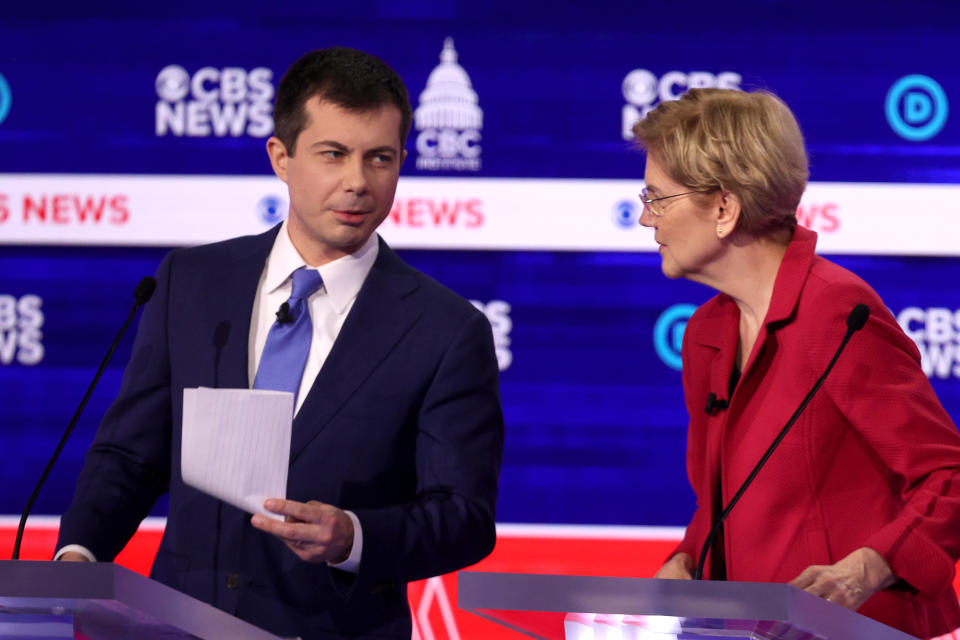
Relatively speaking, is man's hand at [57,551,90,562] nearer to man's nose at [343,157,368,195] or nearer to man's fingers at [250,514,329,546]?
man's fingers at [250,514,329,546]

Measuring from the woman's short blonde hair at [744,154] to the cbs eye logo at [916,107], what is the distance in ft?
4.79

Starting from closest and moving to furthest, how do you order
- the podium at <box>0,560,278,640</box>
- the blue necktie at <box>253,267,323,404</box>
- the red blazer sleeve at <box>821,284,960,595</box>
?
the podium at <box>0,560,278,640</box>
the red blazer sleeve at <box>821,284,960,595</box>
the blue necktie at <box>253,267,323,404</box>

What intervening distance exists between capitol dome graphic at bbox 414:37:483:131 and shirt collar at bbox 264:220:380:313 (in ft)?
4.72

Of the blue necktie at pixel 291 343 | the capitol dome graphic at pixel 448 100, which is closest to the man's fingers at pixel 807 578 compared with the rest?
the blue necktie at pixel 291 343


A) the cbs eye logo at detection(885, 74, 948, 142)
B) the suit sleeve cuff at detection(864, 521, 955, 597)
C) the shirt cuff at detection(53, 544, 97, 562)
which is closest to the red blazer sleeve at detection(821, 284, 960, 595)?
the suit sleeve cuff at detection(864, 521, 955, 597)

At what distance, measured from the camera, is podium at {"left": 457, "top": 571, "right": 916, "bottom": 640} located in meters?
1.40

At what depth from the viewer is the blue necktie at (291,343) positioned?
2.01 meters

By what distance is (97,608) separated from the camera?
1308mm

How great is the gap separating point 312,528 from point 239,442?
0.16 meters

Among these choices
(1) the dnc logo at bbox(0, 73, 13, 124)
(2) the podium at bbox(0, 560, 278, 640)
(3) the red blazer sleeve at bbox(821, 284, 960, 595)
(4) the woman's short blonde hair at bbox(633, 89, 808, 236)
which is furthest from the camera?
(1) the dnc logo at bbox(0, 73, 13, 124)

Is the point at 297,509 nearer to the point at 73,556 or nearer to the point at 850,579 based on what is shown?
the point at 73,556

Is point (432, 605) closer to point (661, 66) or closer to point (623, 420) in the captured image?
point (623, 420)

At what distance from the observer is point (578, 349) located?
3.50m

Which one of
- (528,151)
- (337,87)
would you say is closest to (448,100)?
(528,151)
